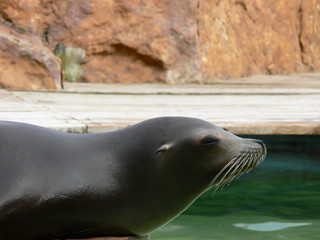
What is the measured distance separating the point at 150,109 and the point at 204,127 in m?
2.01

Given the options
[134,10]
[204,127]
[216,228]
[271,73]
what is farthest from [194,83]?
[204,127]

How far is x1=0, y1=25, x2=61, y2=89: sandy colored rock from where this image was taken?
5422mm

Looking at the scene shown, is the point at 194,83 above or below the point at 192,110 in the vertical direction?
below

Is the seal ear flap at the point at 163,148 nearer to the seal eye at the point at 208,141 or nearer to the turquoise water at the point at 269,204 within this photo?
the seal eye at the point at 208,141

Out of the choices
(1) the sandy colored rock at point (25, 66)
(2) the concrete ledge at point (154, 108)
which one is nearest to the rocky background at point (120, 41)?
(1) the sandy colored rock at point (25, 66)

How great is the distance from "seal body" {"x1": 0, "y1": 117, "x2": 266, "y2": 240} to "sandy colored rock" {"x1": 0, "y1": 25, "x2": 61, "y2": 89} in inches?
135

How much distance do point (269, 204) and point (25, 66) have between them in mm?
2971

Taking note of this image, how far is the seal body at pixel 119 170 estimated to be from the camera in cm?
195

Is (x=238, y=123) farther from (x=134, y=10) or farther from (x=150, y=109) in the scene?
(x=134, y=10)

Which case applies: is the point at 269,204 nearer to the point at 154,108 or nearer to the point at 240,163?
the point at 240,163

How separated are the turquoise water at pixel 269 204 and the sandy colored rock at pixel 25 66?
7.40 ft

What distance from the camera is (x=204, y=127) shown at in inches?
81.2

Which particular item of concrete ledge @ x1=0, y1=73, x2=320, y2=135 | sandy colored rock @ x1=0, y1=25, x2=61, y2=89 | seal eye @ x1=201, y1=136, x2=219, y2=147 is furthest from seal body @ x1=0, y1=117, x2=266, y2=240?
sandy colored rock @ x1=0, y1=25, x2=61, y2=89

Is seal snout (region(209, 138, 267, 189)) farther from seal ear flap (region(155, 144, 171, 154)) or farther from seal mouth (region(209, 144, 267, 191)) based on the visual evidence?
seal ear flap (region(155, 144, 171, 154))
